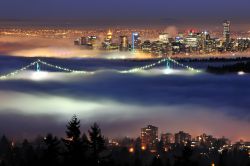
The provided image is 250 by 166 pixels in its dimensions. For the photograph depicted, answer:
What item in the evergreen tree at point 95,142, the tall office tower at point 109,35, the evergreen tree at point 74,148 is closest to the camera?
the evergreen tree at point 74,148

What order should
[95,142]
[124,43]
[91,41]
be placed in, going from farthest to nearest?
[91,41] < [124,43] < [95,142]

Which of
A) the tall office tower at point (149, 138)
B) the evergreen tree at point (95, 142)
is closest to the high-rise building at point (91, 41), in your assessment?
the tall office tower at point (149, 138)

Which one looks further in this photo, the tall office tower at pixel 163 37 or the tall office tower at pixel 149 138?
the tall office tower at pixel 163 37

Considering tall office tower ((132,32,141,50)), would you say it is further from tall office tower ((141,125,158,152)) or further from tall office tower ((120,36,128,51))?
tall office tower ((141,125,158,152))

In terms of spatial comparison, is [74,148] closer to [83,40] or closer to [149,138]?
[149,138]

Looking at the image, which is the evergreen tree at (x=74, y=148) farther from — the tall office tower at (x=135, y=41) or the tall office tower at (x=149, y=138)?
the tall office tower at (x=135, y=41)

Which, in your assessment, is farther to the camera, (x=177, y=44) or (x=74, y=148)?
(x=177, y=44)

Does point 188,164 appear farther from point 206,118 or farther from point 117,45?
point 117,45

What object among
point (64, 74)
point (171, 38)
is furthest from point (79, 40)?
point (64, 74)

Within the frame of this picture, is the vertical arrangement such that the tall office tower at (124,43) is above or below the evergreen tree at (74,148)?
below

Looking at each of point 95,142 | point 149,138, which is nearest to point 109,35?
point 149,138

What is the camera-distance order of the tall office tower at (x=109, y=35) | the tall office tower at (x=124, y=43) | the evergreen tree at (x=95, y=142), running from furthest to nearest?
1. the tall office tower at (x=124, y=43)
2. the tall office tower at (x=109, y=35)
3. the evergreen tree at (x=95, y=142)
